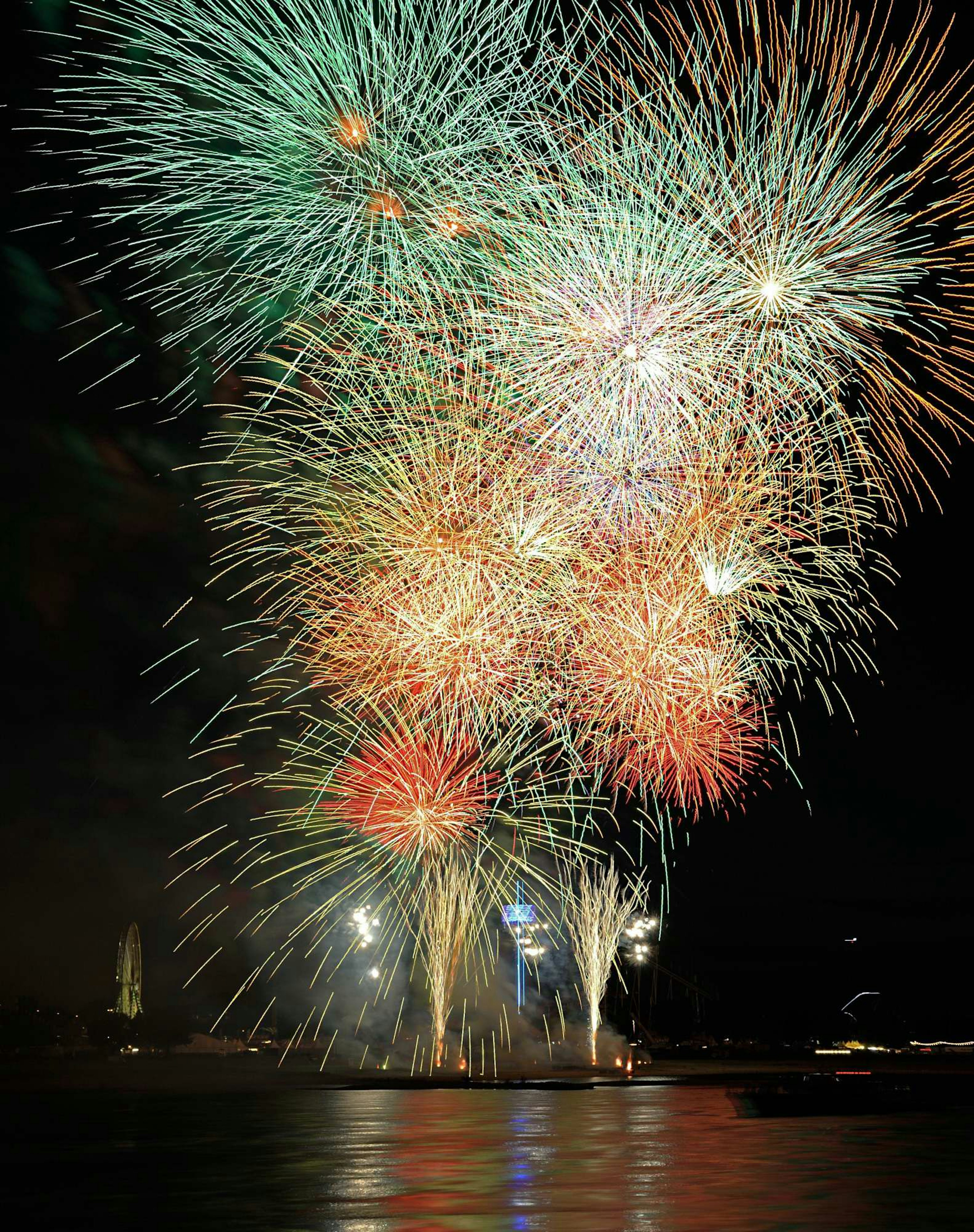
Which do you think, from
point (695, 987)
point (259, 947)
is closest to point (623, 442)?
point (259, 947)

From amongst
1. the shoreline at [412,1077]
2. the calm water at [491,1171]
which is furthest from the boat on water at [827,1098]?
the shoreline at [412,1077]

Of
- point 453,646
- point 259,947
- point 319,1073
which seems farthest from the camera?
point 259,947

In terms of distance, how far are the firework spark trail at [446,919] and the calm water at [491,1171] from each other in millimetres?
12796

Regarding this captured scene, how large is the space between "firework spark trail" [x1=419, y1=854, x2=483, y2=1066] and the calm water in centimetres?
1280

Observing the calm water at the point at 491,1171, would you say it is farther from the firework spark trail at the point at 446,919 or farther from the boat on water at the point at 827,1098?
the firework spark trail at the point at 446,919

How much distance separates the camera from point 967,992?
358ft

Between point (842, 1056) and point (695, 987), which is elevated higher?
point (695, 987)

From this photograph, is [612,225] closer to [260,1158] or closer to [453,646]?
[453,646]

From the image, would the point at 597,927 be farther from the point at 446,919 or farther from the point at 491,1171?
the point at 491,1171

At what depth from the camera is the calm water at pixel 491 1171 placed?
10.8 metres

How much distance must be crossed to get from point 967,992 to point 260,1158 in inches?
4187

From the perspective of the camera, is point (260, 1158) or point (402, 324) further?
point (402, 324)

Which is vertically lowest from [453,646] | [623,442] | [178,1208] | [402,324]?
[178,1208]

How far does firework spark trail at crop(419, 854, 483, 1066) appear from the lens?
3878 centimetres
